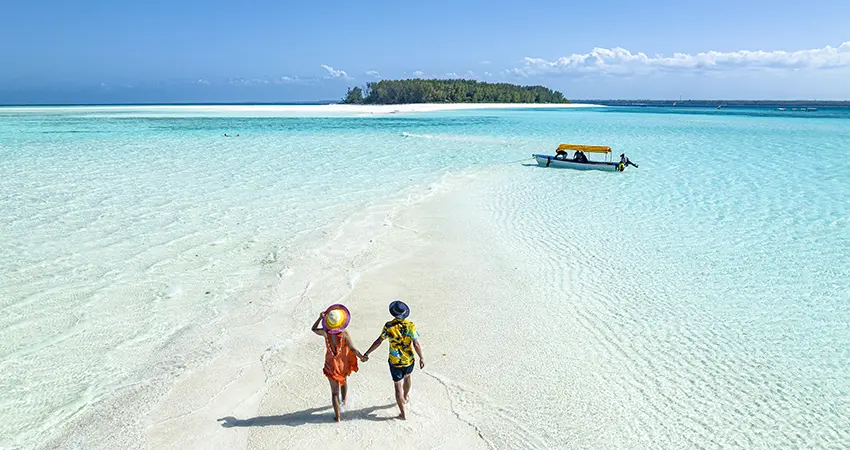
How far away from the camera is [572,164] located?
22.4 meters

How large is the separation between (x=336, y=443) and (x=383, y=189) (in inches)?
494

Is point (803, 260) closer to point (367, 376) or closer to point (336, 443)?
point (367, 376)

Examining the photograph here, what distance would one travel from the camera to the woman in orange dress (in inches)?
183

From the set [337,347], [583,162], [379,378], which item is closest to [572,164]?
[583,162]

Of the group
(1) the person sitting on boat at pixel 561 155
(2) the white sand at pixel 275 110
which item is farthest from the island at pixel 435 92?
(1) the person sitting on boat at pixel 561 155

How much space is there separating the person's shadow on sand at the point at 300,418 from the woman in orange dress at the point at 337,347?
258 mm

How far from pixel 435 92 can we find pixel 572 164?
10352cm

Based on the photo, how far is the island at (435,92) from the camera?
391ft

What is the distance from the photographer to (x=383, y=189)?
17.0m

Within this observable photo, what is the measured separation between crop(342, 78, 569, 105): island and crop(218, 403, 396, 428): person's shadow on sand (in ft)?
385

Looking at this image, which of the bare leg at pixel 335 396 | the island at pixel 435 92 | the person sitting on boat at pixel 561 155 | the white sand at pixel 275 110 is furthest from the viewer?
the island at pixel 435 92

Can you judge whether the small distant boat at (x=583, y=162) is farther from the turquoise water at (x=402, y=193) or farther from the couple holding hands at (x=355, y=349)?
the couple holding hands at (x=355, y=349)

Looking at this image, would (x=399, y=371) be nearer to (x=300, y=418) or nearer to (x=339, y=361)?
(x=339, y=361)

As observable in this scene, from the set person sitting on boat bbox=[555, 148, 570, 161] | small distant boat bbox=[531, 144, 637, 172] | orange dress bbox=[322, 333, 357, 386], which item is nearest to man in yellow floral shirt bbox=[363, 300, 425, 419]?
orange dress bbox=[322, 333, 357, 386]
